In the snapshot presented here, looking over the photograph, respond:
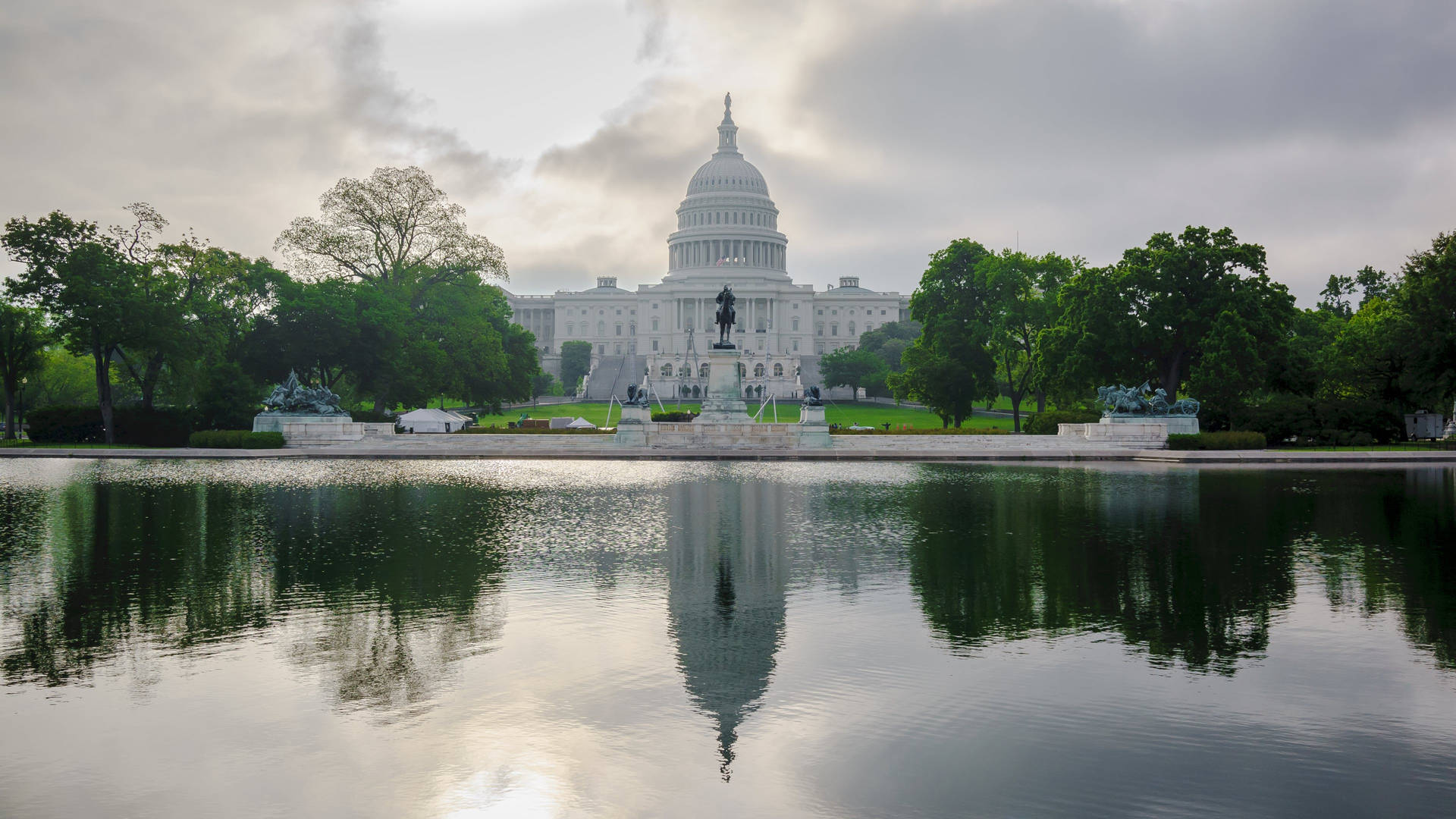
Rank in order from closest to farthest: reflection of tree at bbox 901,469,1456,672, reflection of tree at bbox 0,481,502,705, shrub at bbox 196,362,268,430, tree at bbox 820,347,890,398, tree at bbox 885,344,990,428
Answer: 1. reflection of tree at bbox 0,481,502,705
2. reflection of tree at bbox 901,469,1456,672
3. shrub at bbox 196,362,268,430
4. tree at bbox 885,344,990,428
5. tree at bbox 820,347,890,398

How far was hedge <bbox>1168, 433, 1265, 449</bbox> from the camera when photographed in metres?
44.4

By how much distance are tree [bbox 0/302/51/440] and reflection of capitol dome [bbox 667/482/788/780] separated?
147ft

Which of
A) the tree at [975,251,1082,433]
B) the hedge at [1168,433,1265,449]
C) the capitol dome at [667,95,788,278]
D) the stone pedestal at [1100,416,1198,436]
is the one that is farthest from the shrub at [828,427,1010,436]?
the capitol dome at [667,95,788,278]

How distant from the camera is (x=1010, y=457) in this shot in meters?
41.6

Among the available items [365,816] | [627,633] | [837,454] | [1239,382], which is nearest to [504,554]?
[627,633]

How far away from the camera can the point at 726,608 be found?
37.1 feet

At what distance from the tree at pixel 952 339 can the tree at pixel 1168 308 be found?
8039mm

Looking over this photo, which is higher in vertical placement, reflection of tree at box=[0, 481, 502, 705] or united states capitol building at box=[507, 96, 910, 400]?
united states capitol building at box=[507, 96, 910, 400]

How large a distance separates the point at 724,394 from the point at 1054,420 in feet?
54.2

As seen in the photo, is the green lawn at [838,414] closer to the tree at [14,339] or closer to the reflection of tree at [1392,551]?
the tree at [14,339]

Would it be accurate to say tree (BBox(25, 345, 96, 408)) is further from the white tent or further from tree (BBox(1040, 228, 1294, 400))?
tree (BBox(1040, 228, 1294, 400))

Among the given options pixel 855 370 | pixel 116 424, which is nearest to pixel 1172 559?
pixel 116 424

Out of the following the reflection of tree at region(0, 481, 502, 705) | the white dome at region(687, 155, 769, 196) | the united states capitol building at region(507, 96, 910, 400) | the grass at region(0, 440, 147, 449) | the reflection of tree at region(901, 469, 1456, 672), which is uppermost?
the white dome at region(687, 155, 769, 196)

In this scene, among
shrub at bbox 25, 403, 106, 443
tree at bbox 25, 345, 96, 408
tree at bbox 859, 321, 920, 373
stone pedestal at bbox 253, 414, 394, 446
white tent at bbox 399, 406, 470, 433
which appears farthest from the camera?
tree at bbox 859, 321, 920, 373
